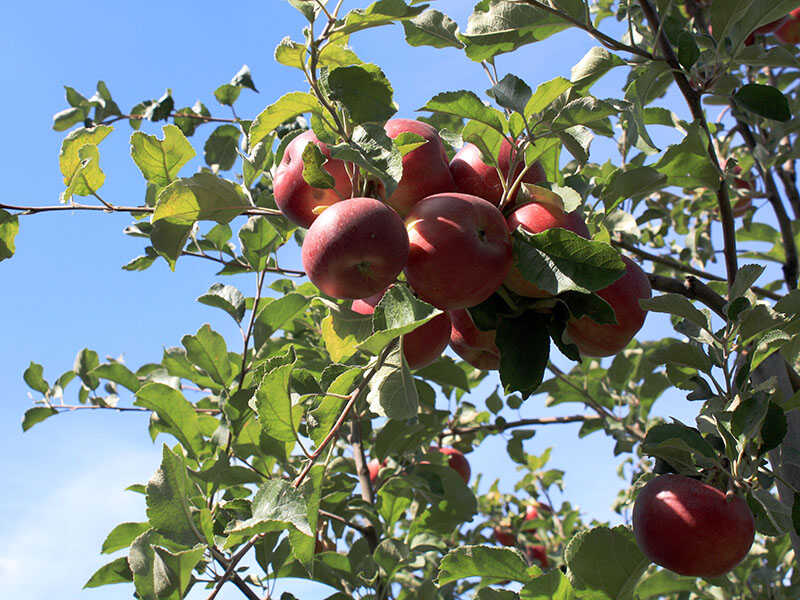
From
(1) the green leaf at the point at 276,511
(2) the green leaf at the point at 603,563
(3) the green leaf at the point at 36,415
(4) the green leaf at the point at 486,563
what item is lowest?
(2) the green leaf at the point at 603,563

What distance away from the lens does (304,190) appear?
1.11 metres

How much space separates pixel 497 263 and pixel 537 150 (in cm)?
31

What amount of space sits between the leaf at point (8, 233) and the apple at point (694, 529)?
1496mm

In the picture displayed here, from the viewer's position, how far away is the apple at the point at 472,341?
1.26 m

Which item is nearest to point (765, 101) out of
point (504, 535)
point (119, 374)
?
point (119, 374)

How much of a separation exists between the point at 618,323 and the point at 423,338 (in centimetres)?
36

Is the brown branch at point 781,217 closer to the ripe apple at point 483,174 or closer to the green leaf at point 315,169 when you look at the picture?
the ripe apple at point 483,174

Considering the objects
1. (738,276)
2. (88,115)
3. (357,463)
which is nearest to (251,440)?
(357,463)

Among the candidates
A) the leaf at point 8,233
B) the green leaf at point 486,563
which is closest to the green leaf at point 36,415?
the leaf at point 8,233

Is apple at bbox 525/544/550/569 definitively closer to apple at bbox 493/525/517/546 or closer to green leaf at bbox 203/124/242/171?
apple at bbox 493/525/517/546

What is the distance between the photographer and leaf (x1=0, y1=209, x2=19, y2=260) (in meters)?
1.46

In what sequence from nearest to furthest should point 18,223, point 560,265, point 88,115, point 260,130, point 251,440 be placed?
point 560,265 < point 260,130 < point 18,223 < point 251,440 < point 88,115

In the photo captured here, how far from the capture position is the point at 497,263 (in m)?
1.01

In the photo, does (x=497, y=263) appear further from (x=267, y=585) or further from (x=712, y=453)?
(x=267, y=585)
